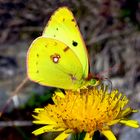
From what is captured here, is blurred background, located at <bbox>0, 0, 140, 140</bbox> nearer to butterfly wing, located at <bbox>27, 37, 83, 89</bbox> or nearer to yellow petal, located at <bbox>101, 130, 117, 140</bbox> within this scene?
butterfly wing, located at <bbox>27, 37, 83, 89</bbox>

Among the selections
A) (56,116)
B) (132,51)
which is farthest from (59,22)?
(132,51)

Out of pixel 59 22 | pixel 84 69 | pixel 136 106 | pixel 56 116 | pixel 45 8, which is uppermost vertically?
pixel 45 8

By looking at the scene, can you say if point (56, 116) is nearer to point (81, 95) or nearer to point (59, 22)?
point (81, 95)

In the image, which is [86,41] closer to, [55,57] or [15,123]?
[15,123]

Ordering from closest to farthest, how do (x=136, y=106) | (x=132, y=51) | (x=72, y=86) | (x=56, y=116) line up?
(x=56, y=116), (x=72, y=86), (x=136, y=106), (x=132, y=51)

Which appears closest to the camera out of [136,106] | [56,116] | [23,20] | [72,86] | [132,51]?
[56,116]

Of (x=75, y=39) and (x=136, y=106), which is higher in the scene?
(x=75, y=39)

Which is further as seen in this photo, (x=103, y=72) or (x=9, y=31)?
(x=9, y=31)
